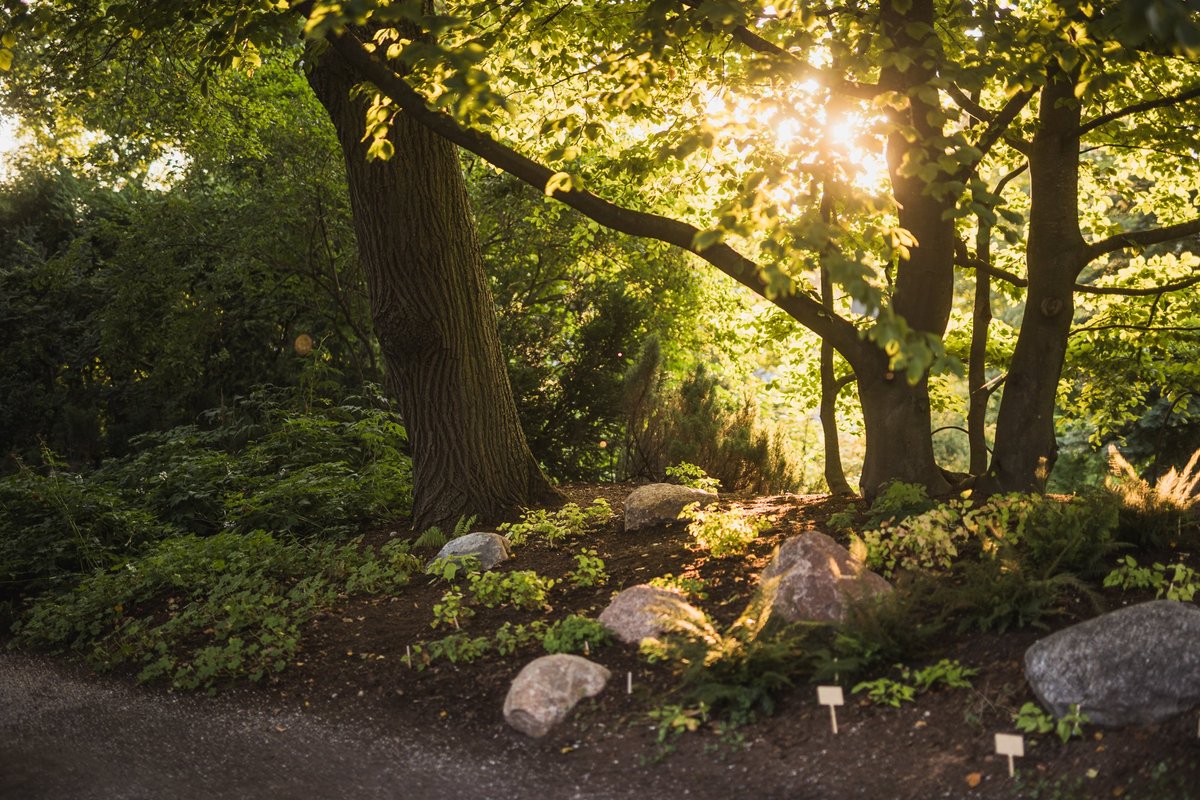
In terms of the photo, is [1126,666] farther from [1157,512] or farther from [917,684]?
[1157,512]

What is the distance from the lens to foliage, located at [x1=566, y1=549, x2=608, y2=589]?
5.87 m

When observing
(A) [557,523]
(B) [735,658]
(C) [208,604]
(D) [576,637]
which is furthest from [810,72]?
(C) [208,604]

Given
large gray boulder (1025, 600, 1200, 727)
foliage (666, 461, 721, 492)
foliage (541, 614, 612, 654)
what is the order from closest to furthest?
1. large gray boulder (1025, 600, 1200, 727)
2. foliage (541, 614, 612, 654)
3. foliage (666, 461, 721, 492)

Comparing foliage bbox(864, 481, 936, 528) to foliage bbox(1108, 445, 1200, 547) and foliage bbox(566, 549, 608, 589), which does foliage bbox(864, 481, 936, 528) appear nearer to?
foliage bbox(1108, 445, 1200, 547)

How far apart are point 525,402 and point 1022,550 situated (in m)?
7.03

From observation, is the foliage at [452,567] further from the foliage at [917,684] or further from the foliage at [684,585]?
the foliage at [917,684]

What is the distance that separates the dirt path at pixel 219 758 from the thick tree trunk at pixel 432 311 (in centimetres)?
268

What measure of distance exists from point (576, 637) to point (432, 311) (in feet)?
10.6

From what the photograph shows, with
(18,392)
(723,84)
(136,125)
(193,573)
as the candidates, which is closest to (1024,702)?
(723,84)

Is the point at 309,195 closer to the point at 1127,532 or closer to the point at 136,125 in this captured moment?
the point at 136,125

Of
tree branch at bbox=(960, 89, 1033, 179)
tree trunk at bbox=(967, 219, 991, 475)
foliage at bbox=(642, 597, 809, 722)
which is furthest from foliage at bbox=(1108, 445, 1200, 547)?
tree trunk at bbox=(967, 219, 991, 475)

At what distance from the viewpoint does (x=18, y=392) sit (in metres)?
15.3

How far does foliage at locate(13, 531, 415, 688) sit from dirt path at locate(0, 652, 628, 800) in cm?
A: 29

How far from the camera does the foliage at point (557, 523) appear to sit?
22.5 feet
